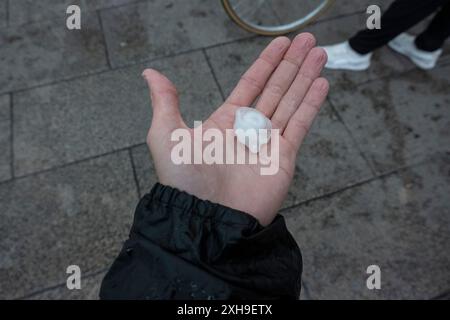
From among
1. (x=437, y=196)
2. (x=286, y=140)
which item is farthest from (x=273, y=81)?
(x=437, y=196)

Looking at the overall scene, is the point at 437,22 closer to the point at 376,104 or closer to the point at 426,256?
→ the point at 376,104

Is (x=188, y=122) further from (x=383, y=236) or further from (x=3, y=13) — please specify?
(x=3, y=13)

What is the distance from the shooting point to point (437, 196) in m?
2.96

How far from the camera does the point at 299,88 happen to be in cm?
235

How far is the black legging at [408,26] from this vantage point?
9.95 feet

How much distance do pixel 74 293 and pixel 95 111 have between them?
1587 mm

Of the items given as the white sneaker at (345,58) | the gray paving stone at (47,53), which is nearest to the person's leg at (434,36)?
the white sneaker at (345,58)

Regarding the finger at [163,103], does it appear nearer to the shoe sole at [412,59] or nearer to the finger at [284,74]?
the finger at [284,74]

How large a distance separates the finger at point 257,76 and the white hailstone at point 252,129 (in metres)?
0.19

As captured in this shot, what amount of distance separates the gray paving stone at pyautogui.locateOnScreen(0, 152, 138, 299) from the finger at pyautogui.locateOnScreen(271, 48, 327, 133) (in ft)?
4.51

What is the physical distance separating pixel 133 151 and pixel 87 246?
858 millimetres

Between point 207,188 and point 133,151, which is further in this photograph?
point 133,151

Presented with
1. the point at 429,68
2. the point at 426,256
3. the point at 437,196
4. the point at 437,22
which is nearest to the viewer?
the point at 426,256

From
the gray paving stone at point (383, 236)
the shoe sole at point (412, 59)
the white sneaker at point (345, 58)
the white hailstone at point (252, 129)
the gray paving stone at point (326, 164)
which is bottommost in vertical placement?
the gray paving stone at point (383, 236)
